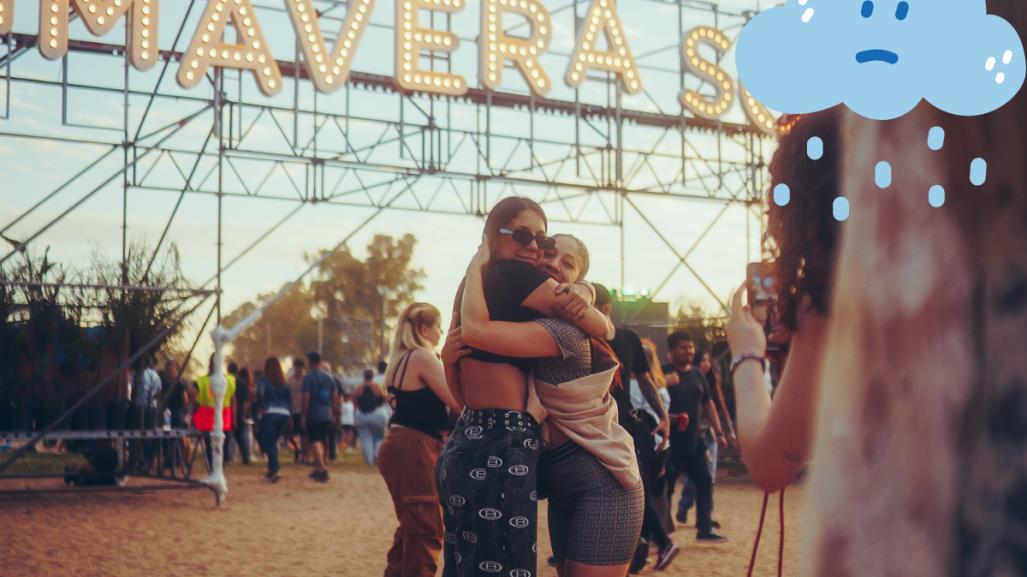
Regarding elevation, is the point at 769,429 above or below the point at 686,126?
below

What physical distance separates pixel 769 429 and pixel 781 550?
0.67 feet

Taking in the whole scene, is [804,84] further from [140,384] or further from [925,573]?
[140,384]

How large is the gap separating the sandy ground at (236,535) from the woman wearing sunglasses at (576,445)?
3625mm

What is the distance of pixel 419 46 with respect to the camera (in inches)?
578

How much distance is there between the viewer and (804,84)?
0.85m

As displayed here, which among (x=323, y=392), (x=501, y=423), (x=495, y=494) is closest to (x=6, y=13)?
(x=323, y=392)

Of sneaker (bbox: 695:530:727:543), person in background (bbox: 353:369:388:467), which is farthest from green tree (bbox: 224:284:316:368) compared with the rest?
sneaker (bbox: 695:530:727:543)

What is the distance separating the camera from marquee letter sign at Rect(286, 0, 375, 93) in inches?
551

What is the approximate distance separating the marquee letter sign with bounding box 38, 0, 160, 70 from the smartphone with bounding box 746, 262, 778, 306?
12.5m

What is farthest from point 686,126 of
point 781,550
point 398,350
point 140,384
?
point 781,550

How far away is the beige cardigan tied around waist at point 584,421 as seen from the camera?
3.19m

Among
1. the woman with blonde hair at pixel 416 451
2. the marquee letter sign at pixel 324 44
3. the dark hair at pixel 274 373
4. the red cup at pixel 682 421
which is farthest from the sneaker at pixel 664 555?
the dark hair at pixel 274 373

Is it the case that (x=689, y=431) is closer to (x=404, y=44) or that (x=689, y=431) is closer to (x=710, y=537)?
(x=710, y=537)

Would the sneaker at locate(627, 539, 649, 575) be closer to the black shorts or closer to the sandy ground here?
the sandy ground
